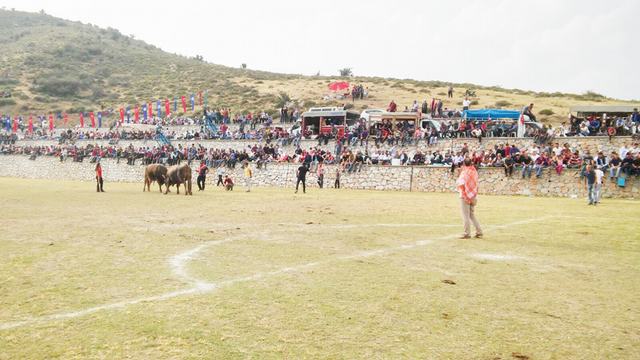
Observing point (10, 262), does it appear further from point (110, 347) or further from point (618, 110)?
point (618, 110)

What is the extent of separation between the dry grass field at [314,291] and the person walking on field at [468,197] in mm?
489

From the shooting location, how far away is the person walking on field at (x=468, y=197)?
12.2 m

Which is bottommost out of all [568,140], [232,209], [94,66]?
[232,209]

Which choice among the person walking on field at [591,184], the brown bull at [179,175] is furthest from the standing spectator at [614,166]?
the brown bull at [179,175]

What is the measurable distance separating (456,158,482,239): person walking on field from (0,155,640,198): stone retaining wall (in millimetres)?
16335

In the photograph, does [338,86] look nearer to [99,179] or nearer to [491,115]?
[491,115]

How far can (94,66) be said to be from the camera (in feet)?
315

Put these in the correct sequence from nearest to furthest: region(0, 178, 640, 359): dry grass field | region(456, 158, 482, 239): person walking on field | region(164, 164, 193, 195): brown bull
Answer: region(0, 178, 640, 359): dry grass field
region(456, 158, 482, 239): person walking on field
region(164, 164, 193, 195): brown bull

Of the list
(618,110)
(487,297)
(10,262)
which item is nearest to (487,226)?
(487,297)

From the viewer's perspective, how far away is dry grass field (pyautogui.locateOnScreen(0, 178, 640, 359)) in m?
5.16

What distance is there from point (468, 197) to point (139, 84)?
82740 millimetres

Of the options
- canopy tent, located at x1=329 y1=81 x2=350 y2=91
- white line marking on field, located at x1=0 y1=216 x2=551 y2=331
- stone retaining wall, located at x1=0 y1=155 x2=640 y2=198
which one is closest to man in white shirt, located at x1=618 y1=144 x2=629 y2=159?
stone retaining wall, located at x1=0 y1=155 x2=640 y2=198

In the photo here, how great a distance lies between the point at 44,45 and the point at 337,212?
10420 centimetres

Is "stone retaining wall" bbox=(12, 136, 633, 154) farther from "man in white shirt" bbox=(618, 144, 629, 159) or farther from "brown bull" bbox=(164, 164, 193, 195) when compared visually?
"brown bull" bbox=(164, 164, 193, 195)
